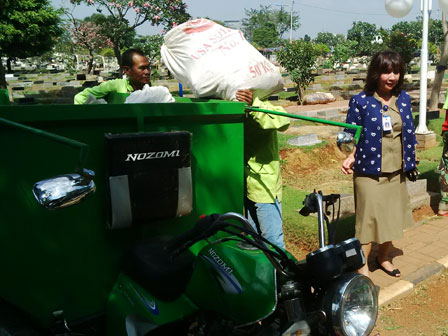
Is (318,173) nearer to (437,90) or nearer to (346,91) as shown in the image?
(437,90)

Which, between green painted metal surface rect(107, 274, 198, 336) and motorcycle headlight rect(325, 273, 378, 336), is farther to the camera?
green painted metal surface rect(107, 274, 198, 336)

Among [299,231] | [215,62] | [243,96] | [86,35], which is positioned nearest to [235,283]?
[243,96]

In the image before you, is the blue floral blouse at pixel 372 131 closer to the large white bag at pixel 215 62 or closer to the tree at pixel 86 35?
the large white bag at pixel 215 62

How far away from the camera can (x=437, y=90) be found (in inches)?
468

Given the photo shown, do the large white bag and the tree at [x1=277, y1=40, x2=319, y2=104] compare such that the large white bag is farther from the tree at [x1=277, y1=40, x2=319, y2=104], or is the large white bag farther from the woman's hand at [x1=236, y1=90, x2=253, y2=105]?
the tree at [x1=277, y1=40, x2=319, y2=104]

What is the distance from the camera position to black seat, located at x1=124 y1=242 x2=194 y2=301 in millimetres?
1999

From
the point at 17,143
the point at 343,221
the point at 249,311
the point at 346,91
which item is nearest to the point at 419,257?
the point at 343,221

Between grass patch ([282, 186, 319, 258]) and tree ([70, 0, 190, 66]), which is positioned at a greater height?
tree ([70, 0, 190, 66])

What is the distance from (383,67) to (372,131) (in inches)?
18.8

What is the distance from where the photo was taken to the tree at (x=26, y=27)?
A: 19.4 meters

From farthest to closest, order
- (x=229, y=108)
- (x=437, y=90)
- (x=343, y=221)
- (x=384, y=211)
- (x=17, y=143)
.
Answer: (x=437, y=90) < (x=343, y=221) < (x=384, y=211) < (x=229, y=108) < (x=17, y=143)

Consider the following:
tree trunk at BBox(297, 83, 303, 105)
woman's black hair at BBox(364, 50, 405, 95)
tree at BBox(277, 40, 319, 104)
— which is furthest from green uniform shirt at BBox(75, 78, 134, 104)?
tree at BBox(277, 40, 319, 104)

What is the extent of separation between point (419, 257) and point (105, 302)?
3185mm

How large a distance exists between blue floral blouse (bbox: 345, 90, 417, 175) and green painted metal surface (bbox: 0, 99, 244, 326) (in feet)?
4.90
